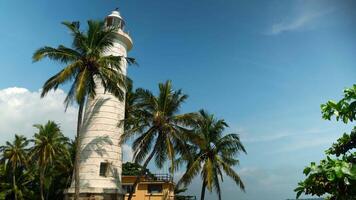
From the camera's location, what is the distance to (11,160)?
4316 cm

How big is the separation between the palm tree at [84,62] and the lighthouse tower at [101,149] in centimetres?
184

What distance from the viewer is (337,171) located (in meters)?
3.74

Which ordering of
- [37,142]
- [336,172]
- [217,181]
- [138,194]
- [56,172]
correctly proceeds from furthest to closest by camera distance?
[56,172] < [37,142] < [138,194] < [217,181] < [336,172]

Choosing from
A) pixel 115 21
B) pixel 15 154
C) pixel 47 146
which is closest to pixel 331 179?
pixel 115 21

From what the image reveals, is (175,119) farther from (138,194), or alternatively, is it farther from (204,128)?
(138,194)

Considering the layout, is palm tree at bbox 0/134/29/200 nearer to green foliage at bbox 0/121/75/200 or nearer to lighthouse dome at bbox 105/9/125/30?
green foliage at bbox 0/121/75/200

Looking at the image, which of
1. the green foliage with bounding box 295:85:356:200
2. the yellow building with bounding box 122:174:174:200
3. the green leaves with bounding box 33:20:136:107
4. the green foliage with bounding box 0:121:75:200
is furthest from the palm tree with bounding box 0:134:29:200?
the green foliage with bounding box 295:85:356:200

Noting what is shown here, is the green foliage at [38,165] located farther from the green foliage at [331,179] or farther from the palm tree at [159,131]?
the green foliage at [331,179]

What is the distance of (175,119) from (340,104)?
21085 millimetres

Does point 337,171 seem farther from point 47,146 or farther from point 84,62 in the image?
point 47,146

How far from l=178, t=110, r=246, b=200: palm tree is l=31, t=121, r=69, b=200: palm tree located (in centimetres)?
1669

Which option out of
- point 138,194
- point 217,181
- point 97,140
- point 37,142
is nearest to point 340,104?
point 97,140

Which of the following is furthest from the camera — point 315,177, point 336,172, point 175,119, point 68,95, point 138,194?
point 138,194

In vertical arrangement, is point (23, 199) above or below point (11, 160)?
below
